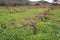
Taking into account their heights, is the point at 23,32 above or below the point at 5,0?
above

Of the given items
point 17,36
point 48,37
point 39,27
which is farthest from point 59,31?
point 17,36

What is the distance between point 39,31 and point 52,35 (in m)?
1.22

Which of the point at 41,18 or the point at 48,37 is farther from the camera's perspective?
the point at 41,18

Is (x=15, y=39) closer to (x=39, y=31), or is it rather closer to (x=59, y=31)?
(x=39, y=31)

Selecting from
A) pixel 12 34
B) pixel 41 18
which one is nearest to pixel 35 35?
pixel 12 34

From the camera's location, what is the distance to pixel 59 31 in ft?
50.0

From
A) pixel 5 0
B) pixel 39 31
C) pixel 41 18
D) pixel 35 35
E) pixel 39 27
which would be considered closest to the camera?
pixel 35 35

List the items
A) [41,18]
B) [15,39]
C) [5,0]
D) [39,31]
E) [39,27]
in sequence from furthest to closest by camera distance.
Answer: [5,0]
[41,18]
[39,27]
[39,31]
[15,39]

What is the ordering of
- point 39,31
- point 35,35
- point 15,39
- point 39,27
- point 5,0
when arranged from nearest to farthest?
point 15,39, point 35,35, point 39,31, point 39,27, point 5,0

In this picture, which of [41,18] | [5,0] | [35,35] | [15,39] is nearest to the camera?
[15,39]

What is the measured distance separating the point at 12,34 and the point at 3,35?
0.54 m

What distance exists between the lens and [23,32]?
13656mm

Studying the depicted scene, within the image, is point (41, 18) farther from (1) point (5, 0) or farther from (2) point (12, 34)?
(1) point (5, 0)

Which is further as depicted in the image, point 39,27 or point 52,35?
point 39,27
